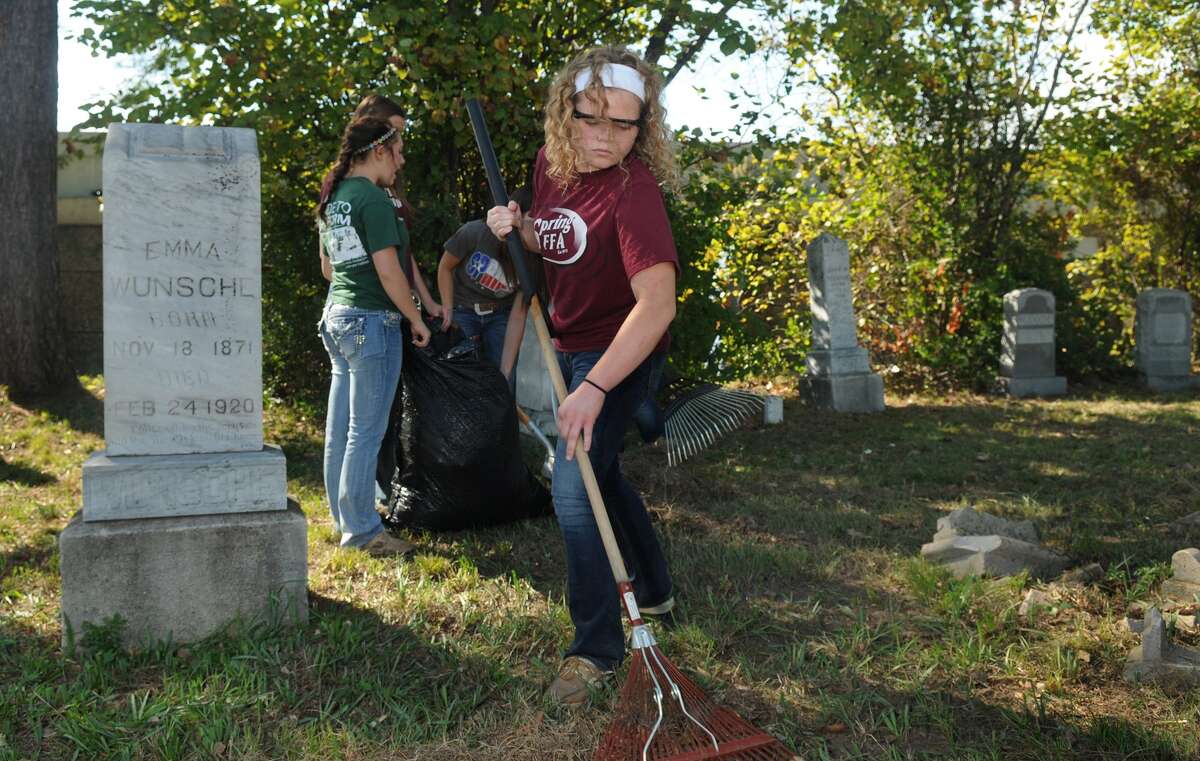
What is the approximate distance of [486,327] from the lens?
5.05 meters

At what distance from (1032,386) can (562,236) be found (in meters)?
9.15

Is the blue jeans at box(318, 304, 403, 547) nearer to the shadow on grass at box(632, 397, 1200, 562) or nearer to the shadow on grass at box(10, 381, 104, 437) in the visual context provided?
the shadow on grass at box(632, 397, 1200, 562)

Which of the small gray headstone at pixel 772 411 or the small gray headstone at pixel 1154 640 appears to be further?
the small gray headstone at pixel 772 411

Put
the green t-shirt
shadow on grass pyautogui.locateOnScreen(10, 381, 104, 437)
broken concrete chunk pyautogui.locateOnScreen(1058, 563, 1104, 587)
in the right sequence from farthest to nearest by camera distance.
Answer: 1. shadow on grass pyautogui.locateOnScreen(10, 381, 104, 437)
2. the green t-shirt
3. broken concrete chunk pyautogui.locateOnScreen(1058, 563, 1104, 587)

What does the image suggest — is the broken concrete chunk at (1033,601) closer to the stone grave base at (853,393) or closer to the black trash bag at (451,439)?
the black trash bag at (451,439)

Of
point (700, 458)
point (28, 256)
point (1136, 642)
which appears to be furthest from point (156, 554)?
point (28, 256)

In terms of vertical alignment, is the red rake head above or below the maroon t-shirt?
below

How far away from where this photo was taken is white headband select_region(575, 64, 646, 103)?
2672 mm

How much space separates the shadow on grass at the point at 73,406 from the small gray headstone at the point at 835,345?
6284 mm

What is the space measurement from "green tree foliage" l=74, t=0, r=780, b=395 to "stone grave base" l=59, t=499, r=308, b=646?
3.87 m

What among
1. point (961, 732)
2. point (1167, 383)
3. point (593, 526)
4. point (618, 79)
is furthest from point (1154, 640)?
point (1167, 383)

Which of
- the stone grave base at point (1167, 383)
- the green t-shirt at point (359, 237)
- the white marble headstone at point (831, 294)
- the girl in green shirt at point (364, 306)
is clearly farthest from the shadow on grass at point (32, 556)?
the stone grave base at point (1167, 383)

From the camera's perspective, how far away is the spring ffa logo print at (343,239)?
3.94 metres

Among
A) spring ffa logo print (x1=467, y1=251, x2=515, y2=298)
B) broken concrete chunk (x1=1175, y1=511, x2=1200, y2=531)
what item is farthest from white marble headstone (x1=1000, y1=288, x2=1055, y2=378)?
spring ffa logo print (x1=467, y1=251, x2=515, y2=298)
